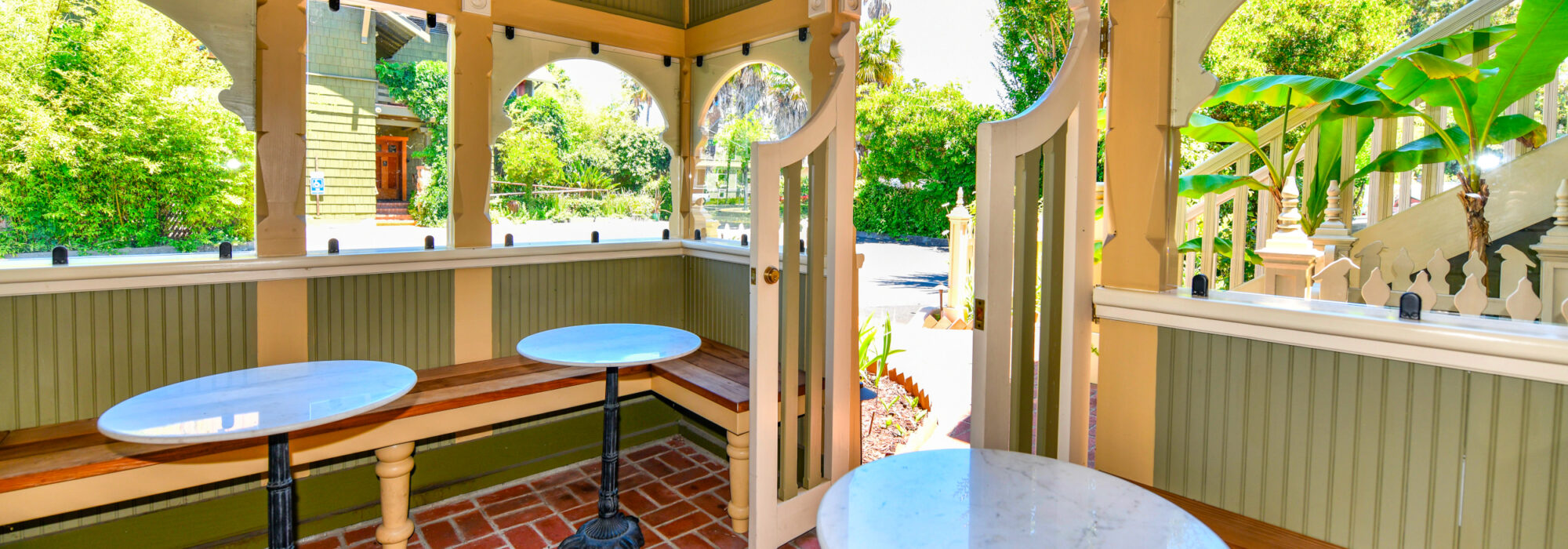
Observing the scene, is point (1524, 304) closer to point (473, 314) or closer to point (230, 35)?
point (473, 314)

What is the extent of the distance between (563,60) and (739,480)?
7.85 ft

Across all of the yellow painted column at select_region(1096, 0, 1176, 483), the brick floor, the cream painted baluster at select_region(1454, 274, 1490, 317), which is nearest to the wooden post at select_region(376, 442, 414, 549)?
the brick floor

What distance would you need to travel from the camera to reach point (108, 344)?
109 inches

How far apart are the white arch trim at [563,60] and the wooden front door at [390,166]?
0.43 meters

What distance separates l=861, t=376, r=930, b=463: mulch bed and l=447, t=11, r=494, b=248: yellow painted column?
245 cm

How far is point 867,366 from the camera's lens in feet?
17.2

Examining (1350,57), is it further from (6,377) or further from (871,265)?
(6,377)

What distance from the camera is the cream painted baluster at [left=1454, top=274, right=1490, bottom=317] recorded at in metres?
1.78

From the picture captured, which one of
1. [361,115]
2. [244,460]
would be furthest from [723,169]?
[244,460]

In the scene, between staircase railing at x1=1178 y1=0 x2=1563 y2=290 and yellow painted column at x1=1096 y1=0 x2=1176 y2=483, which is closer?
yellow painted column at x1=1096 y1=0 x2=1176 y2=483

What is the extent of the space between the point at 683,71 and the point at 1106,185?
8.99ft

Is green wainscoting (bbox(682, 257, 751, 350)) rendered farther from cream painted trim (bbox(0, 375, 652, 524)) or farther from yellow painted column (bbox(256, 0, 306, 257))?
yellow painted column (bbox(256, 0, 306, 257))

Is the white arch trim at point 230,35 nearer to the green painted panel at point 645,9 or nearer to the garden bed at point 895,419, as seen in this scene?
the green painted panel at point 645,9

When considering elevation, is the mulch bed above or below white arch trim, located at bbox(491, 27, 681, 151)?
below
